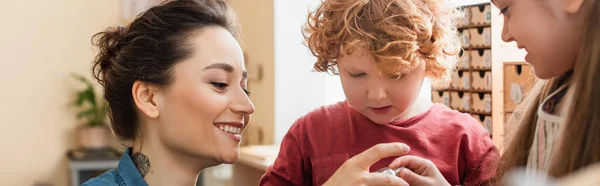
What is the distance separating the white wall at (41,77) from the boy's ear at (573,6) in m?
3.49

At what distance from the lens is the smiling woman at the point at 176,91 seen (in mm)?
1233

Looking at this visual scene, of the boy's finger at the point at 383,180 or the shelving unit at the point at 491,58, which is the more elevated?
the shelving unit at the point at 491,58

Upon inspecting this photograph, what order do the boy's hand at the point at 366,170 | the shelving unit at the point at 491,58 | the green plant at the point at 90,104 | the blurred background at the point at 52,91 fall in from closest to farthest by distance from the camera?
1. the boy's hand at the point at 366,170
2. the shelving unit at the point at 491,58
3. the blurred background at the point at 52,91
4. the green plant at the point at 90,104

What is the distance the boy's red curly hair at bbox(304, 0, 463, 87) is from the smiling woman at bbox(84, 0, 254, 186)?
0.56 ft

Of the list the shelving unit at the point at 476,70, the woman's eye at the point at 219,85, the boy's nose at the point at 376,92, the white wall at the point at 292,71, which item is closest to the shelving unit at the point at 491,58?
the shelving unit at the point at 476,70

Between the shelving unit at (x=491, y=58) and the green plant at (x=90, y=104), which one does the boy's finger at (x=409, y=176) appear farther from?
the green plant at (x=90, y=104)

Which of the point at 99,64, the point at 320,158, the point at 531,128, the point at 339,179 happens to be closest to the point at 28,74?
the point at 99,64

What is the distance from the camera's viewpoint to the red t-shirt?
4.15ft

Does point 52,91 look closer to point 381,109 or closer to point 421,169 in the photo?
point 381,109

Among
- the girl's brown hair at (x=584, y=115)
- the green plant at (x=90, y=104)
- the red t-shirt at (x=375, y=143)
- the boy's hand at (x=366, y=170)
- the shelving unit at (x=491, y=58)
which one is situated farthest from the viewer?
the green plant at (x=90, y=104)

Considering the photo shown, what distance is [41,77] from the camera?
3961 millimetres

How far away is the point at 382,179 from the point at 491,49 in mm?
833

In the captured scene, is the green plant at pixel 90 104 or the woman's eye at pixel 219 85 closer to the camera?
the woman's eye at pixel 219 85

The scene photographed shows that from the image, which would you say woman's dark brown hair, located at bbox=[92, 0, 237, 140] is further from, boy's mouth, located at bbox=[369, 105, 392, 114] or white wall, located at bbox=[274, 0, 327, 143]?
white wall, located at bbox=[274, 0, 327, 143]
